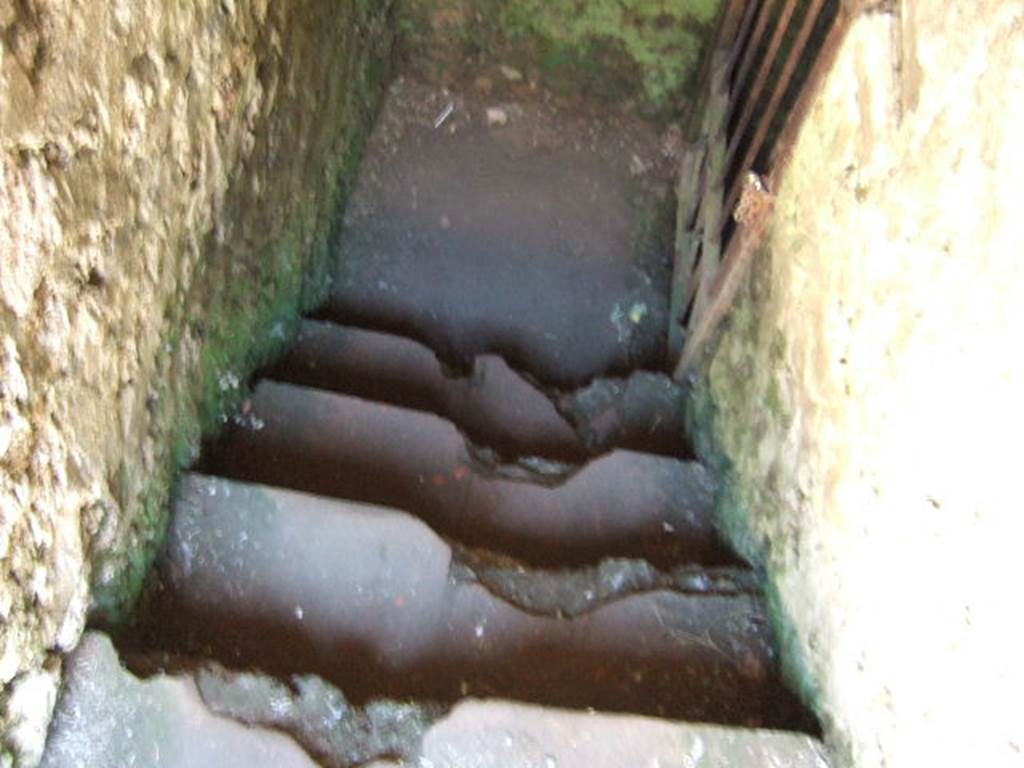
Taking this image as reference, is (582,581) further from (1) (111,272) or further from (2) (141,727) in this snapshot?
(1) (111,272)

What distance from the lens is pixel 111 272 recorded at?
1.53 meters

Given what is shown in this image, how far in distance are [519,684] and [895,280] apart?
3.50 ft

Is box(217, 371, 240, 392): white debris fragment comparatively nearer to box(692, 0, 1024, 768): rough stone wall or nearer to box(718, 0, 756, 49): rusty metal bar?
box(692, 0, 1024, 768): rough stone wall

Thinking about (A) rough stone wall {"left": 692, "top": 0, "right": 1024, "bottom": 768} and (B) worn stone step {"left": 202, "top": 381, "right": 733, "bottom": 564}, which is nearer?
(A) rough stone wall {"left": 692, "top": 0, "right": 1024, "bottom": 768}

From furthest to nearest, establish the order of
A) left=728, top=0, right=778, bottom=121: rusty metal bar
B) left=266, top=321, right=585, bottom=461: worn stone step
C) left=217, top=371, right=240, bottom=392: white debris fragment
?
left=728, top=0, right=778, bottom=121: rusty metal bar
left=266, top=321, right=585, bottom=461: worn stone step
left=217, top=371, right=240, bottom=392: white debris fragment

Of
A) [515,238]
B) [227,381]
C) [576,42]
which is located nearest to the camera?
[227,381]

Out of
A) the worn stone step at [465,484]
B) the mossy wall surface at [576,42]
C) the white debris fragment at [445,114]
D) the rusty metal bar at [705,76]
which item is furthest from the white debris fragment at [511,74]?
the worn stone step at [465,484]

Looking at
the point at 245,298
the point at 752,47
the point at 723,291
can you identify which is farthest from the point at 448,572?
the point at 752,47

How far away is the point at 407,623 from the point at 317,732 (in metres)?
0.36

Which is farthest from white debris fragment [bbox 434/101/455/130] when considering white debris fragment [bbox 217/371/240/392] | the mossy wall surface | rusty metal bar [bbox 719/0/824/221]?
white debris fragment [bbox 217/371/240/392]

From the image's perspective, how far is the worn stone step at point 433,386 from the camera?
9.63 ft

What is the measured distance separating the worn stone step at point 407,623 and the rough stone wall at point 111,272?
0.49ft

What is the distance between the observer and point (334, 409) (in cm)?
249

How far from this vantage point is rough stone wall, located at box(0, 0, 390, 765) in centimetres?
125
